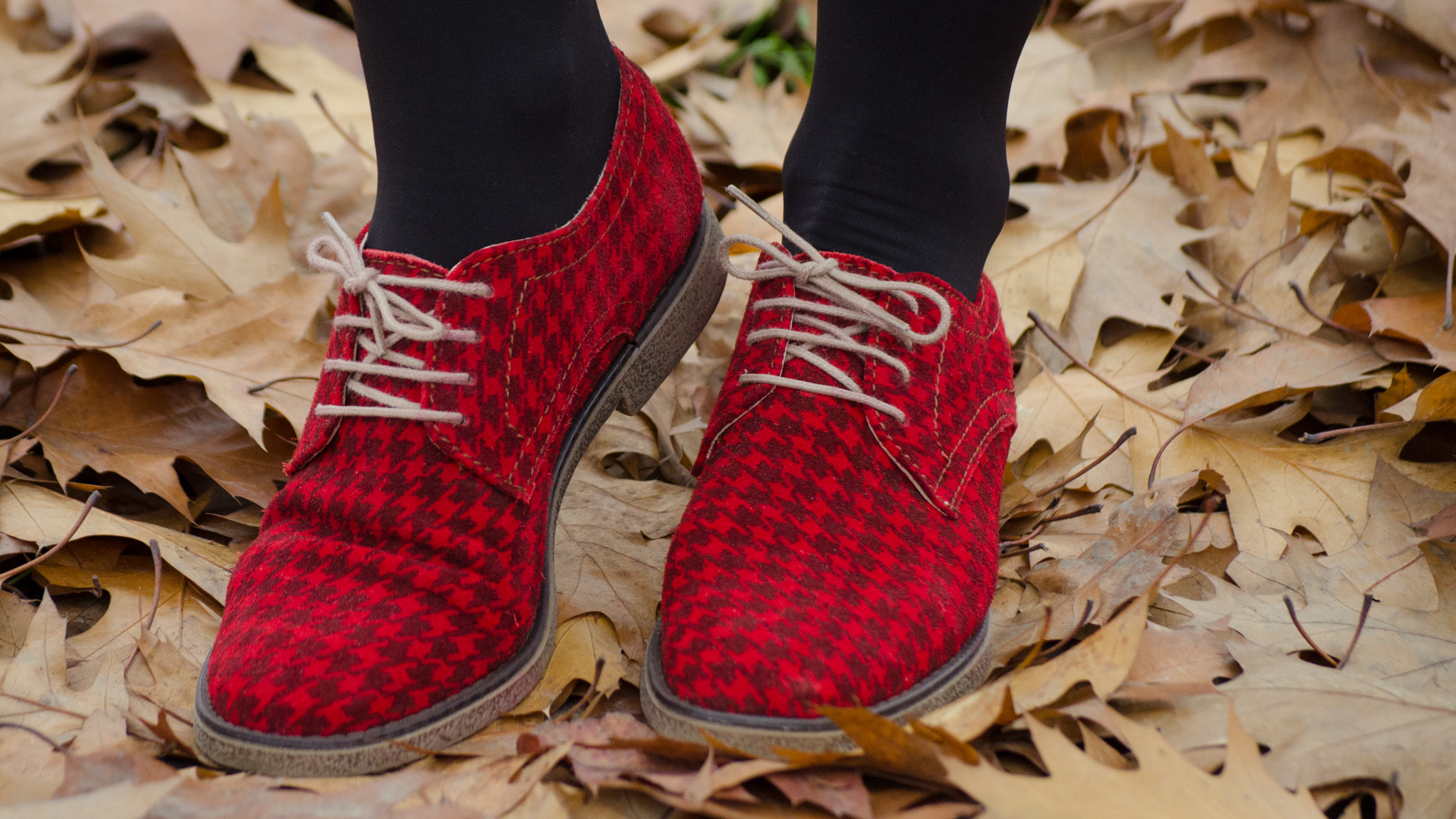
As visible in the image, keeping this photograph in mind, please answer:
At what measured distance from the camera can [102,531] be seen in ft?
3.27

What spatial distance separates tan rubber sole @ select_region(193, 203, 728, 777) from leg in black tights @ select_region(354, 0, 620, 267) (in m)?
0.18

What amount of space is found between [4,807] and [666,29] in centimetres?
194

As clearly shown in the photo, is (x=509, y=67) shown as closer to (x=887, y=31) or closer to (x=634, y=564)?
(x=887, y=31)

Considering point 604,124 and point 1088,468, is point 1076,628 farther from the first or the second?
point 604,124

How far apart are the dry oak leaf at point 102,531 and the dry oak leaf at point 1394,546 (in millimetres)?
1049

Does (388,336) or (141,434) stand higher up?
(388,336)

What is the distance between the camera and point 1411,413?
1.07m

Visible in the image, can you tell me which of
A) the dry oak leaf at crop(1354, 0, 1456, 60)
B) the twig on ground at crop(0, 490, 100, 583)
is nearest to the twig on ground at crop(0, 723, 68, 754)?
the twig on ground at crop(0, 490, 100, 583)

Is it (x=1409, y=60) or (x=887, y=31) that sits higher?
(x=887, y=31)

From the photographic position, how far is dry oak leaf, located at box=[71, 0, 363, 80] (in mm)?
1837

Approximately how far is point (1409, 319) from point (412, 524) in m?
1.14

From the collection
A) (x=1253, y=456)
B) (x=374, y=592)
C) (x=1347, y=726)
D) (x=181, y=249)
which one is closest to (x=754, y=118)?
(x=181, y=249)

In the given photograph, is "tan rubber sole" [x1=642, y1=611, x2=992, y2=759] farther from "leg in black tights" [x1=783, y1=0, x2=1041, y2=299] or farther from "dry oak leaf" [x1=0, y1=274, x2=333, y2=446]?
"dry oak leaf" [x1=0, y1=274, x2=333, y2=446]

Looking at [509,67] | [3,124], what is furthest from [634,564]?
[3,124]
